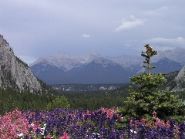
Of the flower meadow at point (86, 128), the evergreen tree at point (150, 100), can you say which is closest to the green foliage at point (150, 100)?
the evergreen tree at point (150, 100)

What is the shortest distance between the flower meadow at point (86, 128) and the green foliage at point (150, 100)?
2.17ft

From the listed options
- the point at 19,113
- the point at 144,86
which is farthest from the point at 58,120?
the point at 144,86

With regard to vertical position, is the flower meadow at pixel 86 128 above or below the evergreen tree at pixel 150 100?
below

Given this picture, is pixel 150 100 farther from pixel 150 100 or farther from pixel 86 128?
pixel 86 128

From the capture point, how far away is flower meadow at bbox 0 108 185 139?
15.8 meters

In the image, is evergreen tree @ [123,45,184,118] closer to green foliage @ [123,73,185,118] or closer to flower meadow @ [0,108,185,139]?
green foliage @ [123,73,185,118]

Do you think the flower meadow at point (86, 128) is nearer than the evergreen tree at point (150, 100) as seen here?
Yes

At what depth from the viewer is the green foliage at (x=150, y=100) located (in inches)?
890

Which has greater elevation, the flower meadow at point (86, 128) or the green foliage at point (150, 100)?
the green foliage at point (150, 100)

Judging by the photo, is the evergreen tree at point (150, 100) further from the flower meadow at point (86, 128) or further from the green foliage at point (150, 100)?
the flower meadow at point (86, 128)

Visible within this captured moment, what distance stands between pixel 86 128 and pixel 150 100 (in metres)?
6.10

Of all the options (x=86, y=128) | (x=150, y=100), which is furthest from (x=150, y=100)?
(x=86, y=128)

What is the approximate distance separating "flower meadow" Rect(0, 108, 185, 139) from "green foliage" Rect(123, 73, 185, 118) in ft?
2.17

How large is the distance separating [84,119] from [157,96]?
3962 mm
